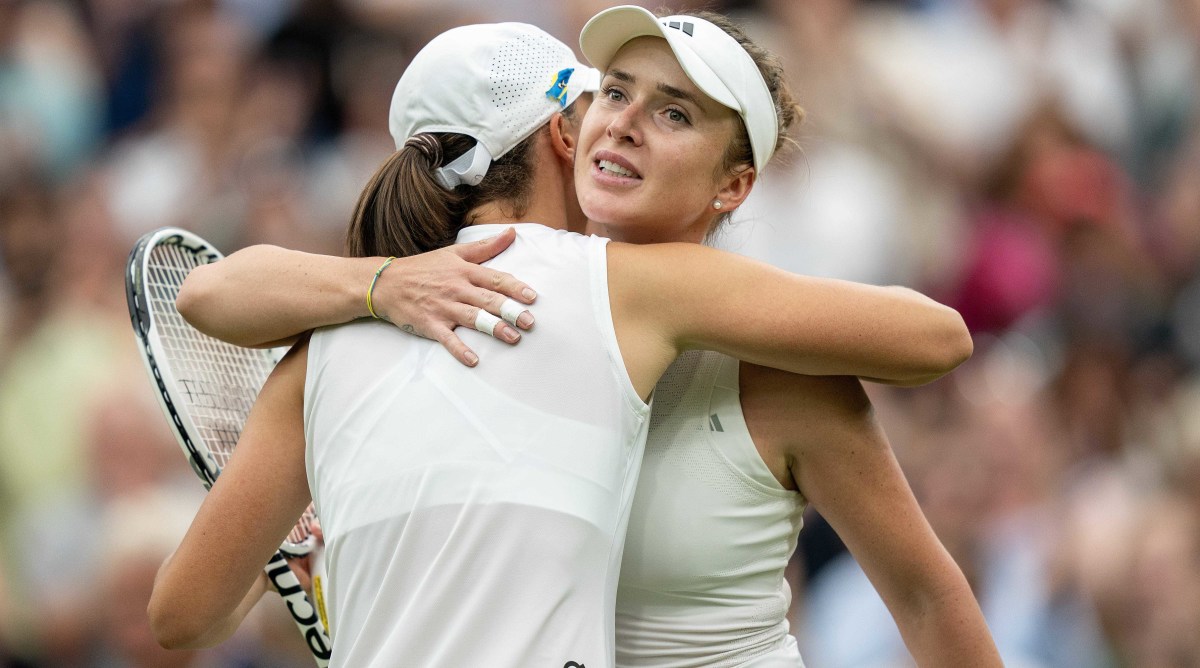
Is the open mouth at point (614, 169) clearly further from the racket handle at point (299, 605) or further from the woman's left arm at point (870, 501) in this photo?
the racket handle at point (299, 605)

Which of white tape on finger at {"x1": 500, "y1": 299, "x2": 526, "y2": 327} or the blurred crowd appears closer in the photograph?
white tape on finger at {"x1": 500, "y1": 299, "x2": 526, "y2": 327}

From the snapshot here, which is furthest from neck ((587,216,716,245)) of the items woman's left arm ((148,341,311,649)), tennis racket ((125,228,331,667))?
tennis racket ((125,228,331,667))

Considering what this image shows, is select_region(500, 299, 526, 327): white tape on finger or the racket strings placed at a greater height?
select_region(500, 299, 526, 327): white tape on finger

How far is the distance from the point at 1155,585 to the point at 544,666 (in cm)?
382

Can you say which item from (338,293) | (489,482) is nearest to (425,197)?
(338,293)

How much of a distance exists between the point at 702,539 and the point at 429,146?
813mm

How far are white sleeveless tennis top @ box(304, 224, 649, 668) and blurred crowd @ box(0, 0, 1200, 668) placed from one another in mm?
2672

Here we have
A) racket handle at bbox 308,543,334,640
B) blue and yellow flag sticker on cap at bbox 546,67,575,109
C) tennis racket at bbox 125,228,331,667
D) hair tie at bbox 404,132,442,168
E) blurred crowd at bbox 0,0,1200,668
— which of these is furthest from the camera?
blurred crowd at bbox 0,0,1200,668

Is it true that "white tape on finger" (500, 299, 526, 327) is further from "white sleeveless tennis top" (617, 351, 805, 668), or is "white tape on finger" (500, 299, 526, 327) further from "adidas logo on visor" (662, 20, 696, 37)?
"adidas logo on visor" (662, 20, 696, 37)

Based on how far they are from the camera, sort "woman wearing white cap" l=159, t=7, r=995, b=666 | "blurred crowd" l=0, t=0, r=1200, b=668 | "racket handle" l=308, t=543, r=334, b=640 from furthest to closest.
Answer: "blurred crowd" l=0, t=0, r=1200, b=668, "racket handle" l=308, t=543, r=334, b=640, "woman wearing white cap" l=159, t=7, r=995, b=666

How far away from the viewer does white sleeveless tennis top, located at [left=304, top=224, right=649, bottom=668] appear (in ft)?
7.47

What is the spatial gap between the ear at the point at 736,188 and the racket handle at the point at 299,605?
1084 millimetres

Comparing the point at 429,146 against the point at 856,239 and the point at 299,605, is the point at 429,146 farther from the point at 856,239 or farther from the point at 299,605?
the point at 856,239

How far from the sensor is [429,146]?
2.52 meters
